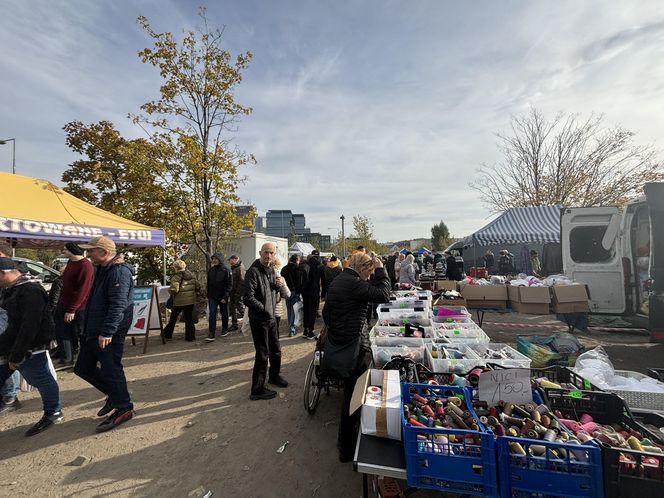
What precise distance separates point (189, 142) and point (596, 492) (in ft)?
31.3

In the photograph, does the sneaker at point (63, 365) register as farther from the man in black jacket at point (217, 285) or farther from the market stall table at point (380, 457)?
the market stall table at point (380, 457)

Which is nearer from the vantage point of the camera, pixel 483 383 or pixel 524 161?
pixel 483 383

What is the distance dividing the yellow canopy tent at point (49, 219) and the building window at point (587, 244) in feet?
32.4

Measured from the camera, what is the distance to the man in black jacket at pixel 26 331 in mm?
3090

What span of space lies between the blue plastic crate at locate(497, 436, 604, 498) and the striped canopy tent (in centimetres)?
1169

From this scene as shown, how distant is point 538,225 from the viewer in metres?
12.2

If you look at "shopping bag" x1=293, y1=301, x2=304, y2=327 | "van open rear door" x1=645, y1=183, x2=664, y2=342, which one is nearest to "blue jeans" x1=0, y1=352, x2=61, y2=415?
"shopping bag" x1=293, y1=301, x2=304, y2=327

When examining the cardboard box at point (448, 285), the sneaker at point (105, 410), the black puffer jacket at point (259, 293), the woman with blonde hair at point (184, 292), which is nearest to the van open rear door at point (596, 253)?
the cardboard box at point (448, 285)

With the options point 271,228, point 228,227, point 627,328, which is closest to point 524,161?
point 627,328

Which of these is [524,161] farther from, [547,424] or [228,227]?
[547,424]

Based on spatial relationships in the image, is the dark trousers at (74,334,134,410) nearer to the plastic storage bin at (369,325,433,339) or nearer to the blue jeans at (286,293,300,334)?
the plastic storage bin at (369,325,433,339)

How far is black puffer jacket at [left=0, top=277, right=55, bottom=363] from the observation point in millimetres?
3076

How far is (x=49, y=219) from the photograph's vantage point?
6012 mm

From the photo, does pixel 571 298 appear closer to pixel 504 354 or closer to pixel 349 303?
pixel 504 354
